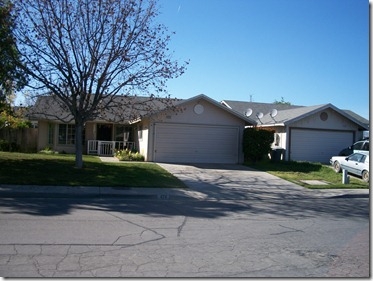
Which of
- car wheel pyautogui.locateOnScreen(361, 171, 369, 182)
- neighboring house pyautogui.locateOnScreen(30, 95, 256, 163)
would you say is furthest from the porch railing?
car wheel pyautogui.locateOnScreen(361, 171, 369, 182)

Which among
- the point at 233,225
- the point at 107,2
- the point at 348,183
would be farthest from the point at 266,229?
the point at 107,2

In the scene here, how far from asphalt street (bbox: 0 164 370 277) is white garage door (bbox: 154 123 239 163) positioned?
33.9ft

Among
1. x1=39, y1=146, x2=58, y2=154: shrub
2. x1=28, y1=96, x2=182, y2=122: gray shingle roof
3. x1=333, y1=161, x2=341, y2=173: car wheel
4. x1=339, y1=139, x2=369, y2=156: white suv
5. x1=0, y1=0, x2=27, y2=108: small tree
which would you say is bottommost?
x1=333, y1=161, x2=341, y2=173: car wheel

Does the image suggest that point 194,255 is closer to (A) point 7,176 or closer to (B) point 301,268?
(B) point 301,268

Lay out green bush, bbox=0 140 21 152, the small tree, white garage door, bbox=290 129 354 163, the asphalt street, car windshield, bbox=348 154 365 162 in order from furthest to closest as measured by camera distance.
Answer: white garage door, bbox=290 129 354 163
green bush, bbox=0 140 21 152
car windshield, bbox=348 154 365 162
the small tree
the asphalt street

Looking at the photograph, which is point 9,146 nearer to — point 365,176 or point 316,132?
point 316,132

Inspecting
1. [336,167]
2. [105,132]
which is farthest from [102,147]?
[336,167]

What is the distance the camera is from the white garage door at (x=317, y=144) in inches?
1060

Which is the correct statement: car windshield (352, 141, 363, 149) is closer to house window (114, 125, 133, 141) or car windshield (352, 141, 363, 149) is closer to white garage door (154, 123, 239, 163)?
white garage door (154, 123, 239, 163)

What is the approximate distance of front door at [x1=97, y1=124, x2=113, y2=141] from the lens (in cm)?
2919

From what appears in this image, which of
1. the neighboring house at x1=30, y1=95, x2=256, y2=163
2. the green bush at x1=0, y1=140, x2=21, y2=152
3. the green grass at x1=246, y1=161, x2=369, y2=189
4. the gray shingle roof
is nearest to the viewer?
the green grass at x1=246, y1=161, x2=369, y2=189

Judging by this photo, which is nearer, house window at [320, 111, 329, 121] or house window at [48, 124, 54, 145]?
house window at [320, 111, 329, 121]

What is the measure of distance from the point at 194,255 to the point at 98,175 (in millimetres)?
10251

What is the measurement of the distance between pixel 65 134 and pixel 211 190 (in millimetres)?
16682
